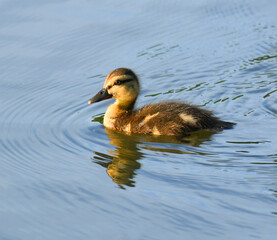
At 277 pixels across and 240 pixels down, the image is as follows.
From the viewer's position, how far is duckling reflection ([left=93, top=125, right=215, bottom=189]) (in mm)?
5352

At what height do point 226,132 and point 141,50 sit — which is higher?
point 141,50

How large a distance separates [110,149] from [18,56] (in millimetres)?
2680

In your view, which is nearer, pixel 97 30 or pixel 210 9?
pixel 97 30

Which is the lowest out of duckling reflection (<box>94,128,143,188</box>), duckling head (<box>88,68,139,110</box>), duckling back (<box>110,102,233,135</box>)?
duckling reflection (<box>94,128,143,188</box>)

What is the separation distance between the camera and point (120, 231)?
14.1 feet

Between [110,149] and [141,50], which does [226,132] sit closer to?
[110,149]

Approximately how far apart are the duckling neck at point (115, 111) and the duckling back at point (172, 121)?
193 millimetres

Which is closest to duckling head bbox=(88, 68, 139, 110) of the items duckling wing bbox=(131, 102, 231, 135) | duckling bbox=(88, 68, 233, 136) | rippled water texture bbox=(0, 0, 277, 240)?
duckling bbox=(88, 68, 233, 136)

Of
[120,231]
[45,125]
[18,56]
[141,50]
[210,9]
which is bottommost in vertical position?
[120,231]

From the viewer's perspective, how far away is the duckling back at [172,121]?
6.20 m

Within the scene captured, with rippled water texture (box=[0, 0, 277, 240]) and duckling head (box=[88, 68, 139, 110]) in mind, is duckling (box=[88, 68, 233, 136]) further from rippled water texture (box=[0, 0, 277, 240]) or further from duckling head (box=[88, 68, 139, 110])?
rippled water texture (box=[0, 0, 277, 240])

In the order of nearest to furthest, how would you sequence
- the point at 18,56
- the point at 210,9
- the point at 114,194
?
1. the point at 114,194
2. the point at 18,56
3. the point at 210,9

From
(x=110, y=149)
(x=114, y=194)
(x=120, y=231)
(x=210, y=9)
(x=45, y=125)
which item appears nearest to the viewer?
(x=120, y=231)

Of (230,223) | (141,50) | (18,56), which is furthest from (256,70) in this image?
(230,223)
